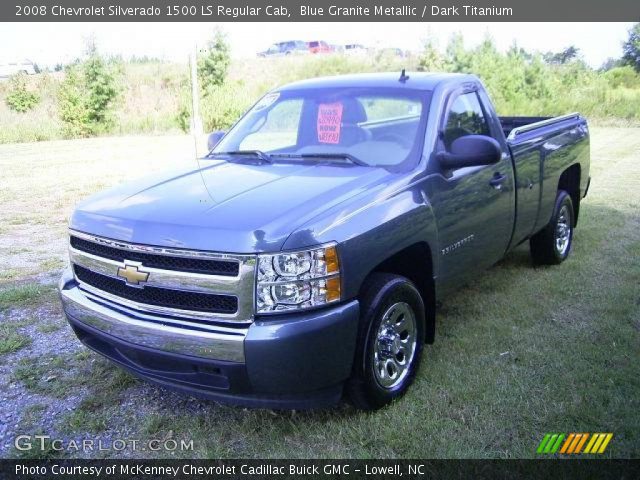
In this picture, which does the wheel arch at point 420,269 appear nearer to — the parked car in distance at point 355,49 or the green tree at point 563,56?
the green tree at point 563,56

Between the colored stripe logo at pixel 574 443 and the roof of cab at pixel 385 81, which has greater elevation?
the roof of cab at pixel 385 81

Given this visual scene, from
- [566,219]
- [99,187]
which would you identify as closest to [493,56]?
[99,187]

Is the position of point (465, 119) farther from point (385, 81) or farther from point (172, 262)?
point (172, 262)

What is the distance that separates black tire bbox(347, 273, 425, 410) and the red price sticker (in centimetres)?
120

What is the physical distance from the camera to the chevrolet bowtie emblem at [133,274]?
296 cm

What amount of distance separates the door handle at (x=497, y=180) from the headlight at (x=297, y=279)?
6.44ft

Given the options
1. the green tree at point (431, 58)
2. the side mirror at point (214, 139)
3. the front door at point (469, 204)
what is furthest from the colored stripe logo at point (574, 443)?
the green tree at point (431, 58)

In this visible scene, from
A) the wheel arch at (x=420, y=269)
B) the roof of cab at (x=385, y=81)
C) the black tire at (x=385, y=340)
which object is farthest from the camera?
the roof of cab at (x=385, y=81)

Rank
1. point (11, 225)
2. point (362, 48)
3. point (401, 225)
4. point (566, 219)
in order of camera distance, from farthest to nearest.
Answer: point (362, 48) → point (11, 225) → point (566, 219) → point (401, 225)

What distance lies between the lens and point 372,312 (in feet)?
10.1

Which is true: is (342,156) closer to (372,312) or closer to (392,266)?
(392,266)

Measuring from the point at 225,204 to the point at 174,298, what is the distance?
1.85 ft

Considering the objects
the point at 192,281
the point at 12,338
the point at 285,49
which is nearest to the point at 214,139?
the point at 12,338

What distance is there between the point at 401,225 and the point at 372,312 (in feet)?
1.76
